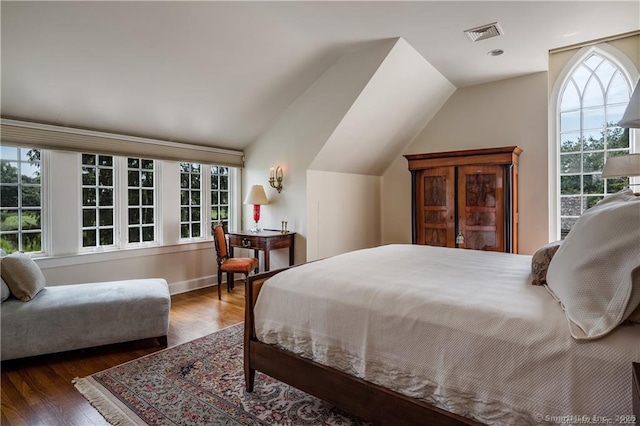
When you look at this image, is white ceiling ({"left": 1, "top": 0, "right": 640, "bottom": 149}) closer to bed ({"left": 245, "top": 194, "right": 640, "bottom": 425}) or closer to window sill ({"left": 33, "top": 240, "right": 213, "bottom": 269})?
window sill ({"left": 33, "top": 240, "right": 213, "bottom": 269})

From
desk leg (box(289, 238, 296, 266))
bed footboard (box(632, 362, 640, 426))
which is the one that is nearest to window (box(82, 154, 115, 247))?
desk leg (box(289, 238, 296, 266))

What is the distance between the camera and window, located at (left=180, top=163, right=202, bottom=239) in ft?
15.0

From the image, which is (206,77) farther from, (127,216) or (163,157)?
(127,216)

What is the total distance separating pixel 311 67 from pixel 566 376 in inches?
139

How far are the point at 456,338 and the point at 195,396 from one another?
62.0 inches

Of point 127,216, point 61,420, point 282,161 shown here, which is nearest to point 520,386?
point 61,420

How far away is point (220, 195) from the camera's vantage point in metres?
5.06

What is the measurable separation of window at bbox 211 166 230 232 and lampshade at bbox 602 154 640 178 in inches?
167

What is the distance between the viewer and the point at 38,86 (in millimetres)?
2971

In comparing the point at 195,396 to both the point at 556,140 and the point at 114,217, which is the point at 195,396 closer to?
the point at 114,217

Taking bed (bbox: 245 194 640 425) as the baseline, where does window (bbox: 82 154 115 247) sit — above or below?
above

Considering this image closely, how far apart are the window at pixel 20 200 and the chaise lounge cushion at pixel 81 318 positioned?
0.90m

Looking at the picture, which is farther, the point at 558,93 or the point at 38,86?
the point at 558,93

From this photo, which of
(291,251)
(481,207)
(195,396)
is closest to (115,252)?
(291,251)
